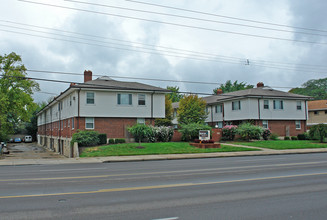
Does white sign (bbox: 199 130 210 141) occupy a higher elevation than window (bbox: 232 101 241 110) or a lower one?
lower

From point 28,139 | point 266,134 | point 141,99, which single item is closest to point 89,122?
point 141,99

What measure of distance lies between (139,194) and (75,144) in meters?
20.0

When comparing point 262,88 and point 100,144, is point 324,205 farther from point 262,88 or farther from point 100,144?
point 262,88

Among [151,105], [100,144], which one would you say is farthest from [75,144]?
[151,105]

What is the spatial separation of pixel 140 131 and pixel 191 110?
55.2ft

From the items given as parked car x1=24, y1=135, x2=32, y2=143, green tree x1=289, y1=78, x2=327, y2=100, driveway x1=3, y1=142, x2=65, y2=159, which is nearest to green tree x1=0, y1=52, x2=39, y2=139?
driveway x1=3, y1=142, x2=65, y2=159

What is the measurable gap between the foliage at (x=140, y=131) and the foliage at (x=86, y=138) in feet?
12.3

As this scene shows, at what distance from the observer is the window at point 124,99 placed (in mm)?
32719

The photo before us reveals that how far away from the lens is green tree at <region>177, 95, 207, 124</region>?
4556cm

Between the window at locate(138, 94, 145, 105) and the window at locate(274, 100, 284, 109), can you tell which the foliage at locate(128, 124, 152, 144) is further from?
the window at locate(274, 100, 284, 109)

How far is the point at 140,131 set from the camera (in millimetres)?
30219

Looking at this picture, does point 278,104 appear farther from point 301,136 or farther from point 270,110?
point 301,136

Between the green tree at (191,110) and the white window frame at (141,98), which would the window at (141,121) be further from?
the green tree at (191,110)

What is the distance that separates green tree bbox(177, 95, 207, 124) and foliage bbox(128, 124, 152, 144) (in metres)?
15.3
